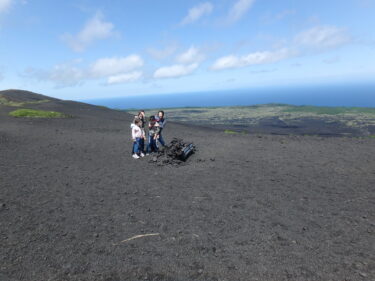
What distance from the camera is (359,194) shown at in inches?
418

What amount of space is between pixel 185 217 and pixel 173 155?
7.64 m

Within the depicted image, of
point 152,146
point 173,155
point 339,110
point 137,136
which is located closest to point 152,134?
point 152,146

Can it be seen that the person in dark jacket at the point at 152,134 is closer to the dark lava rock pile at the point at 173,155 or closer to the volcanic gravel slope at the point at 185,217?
the dark lava rock pile at the point at 173,155

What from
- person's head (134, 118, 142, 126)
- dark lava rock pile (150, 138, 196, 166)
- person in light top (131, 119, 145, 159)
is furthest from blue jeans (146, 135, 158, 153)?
person's head (134, 118, 142, 126)

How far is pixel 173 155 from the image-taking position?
1588cm

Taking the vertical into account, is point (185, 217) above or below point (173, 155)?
below

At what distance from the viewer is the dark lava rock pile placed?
601 inches

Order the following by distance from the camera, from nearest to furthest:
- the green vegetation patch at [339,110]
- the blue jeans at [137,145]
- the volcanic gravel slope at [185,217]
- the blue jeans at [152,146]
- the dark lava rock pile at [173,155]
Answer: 1. the volcanic gravel slope at [185,217]
2. the dark lava rock pile at [173,155]
3. the blue jeans at [137,145]
4. the blue jeans at [152,146]
5. the green vegetation patch at [339,110]

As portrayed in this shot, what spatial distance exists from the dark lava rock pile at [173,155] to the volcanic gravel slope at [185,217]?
1.84 feet

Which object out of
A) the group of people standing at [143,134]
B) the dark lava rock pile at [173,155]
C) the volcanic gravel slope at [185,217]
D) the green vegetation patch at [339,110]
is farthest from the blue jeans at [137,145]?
the green vegetation patch at [339,110]

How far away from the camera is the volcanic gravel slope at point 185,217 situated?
5.87 m

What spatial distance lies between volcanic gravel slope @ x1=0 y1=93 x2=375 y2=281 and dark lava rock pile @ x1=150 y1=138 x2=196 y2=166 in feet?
1.84

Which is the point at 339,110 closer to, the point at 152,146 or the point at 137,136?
the point at 152,146

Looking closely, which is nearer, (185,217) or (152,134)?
(185,217)
